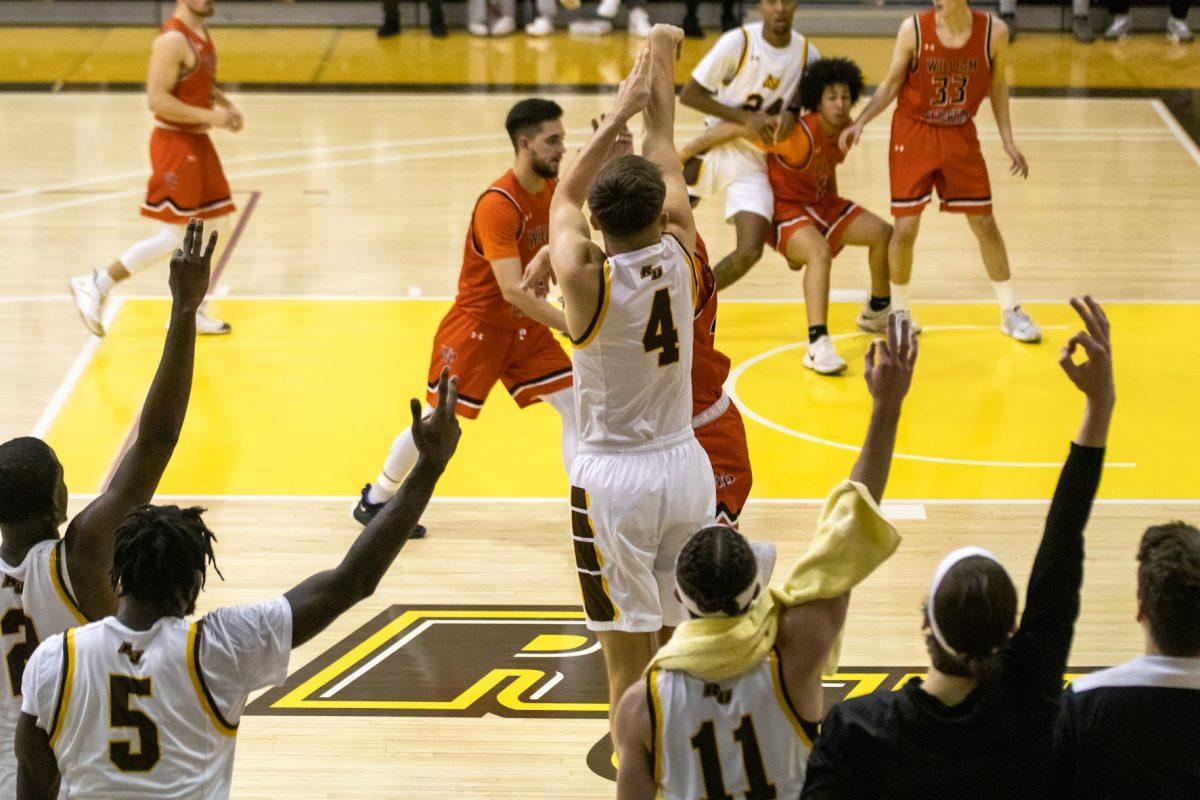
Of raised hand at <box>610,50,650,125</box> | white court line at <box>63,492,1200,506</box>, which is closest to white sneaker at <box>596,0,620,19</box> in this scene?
white court line at <box>63,492,1200,506</box>

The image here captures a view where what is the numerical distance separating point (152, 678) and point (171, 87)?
6.20 m

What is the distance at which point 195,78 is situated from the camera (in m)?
8.66

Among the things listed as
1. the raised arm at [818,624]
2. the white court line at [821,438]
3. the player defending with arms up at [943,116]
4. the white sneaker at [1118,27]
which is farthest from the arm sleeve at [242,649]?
the white sneaker at [1118,27]

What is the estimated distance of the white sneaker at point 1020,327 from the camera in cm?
866

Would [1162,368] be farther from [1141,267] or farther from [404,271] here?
[404,271]

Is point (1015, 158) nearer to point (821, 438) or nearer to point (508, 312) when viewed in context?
point (821, 438)

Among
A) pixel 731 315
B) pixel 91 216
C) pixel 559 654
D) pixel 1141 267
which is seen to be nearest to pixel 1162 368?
pixel 1141 267

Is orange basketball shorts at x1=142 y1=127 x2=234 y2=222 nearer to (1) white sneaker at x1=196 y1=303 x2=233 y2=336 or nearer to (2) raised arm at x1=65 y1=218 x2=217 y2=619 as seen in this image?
(1) white sneaker at x1=196 y1=303 x2=233 y2=336

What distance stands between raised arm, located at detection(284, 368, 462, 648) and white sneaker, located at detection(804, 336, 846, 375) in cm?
522

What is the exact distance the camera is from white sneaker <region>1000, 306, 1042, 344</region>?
341 inches

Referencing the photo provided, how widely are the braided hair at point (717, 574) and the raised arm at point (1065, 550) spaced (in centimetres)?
50

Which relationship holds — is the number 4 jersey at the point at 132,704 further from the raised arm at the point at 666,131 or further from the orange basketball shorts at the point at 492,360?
the orange basketball shorts at the point at 492,360

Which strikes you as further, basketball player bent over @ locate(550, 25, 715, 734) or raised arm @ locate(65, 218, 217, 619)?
basketball player bent over @ locate(550, 25, 715, 734)

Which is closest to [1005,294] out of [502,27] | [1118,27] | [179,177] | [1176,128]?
[179,177]
